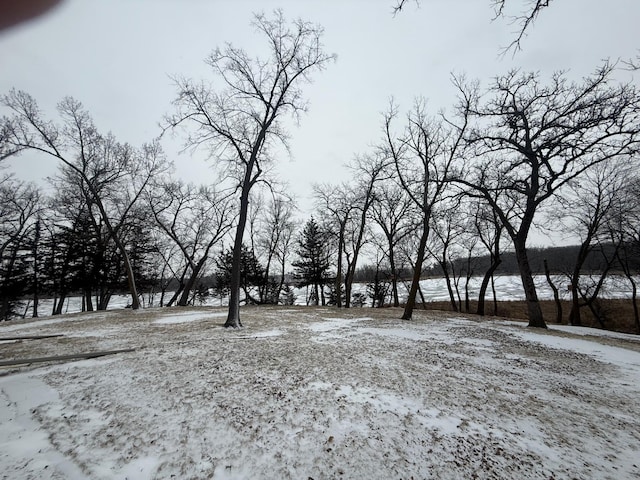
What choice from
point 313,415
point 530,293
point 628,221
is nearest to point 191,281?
point 313,415

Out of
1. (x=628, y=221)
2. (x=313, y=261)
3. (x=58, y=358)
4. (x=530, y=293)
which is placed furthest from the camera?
(x=313, y=261)

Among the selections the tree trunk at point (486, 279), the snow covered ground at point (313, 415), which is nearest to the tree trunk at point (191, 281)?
the snow covered ground at point (313, 415)

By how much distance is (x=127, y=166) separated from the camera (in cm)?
1717

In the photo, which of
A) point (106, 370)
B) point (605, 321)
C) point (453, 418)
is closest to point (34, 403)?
point (106, 370)

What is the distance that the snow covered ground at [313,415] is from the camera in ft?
8.16

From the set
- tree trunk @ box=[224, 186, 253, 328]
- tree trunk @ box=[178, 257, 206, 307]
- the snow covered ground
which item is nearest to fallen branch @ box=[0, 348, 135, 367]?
the snow covered ground

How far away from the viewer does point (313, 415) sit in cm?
332

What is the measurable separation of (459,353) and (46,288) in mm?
34345

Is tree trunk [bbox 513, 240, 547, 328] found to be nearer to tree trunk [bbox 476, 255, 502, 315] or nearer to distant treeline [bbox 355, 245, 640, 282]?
tree trunk [bbox 476, 255, 502, 315]

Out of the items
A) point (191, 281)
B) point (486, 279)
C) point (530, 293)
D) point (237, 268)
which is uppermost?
point (237, 268)

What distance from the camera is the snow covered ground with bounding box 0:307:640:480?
8.16 feet

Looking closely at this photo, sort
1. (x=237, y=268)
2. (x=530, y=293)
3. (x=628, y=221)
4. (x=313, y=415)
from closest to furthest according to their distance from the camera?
(x=313, y=415)
(x=237, y=268)
(x=530, y=293)
(x=628, y=221)

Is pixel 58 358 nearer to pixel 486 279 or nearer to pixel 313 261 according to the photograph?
pixel 486 279

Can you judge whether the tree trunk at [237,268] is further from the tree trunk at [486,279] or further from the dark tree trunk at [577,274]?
the dark tree trunk at [577,274]
